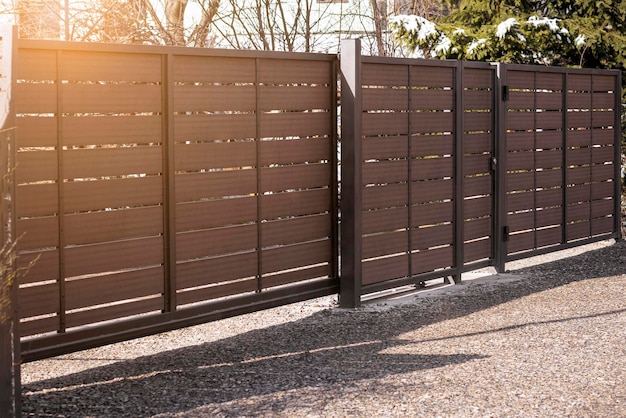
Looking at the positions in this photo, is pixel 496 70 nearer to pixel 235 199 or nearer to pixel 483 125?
pixel 483 125

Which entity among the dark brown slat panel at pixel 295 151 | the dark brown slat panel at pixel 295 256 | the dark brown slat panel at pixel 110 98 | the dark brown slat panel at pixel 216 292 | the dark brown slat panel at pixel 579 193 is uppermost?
the dark brown slat panel at pixel 110 98

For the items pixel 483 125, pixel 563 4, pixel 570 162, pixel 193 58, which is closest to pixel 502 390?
pixel 193 58

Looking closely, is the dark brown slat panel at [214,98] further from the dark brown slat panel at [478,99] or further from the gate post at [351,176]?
the dark brown slat panel at [478,99]

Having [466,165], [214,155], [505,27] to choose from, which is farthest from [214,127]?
[505,27]

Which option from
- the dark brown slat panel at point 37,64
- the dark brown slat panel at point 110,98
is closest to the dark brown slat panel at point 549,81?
the dark brown slat panel at point 110,98

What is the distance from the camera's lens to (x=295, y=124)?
7.86m

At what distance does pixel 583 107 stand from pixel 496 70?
80.2 inches

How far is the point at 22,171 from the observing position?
5.93 m

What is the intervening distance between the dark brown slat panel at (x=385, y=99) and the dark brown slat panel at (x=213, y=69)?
3.95 ft

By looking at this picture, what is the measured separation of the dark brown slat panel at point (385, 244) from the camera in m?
8.48

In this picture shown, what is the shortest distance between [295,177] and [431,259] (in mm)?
1868

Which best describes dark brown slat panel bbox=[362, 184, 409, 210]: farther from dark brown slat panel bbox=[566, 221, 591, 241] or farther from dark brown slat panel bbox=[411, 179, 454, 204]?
dark brown slat panel bbox=[566, 221, 591, 241]

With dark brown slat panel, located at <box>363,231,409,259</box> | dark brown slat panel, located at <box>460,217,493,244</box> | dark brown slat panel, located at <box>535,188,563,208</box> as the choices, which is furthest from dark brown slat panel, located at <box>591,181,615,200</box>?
dark brown slat panel, located at <box>363,231,409,259</box>

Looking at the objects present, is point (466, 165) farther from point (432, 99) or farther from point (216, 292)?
point (216, 292)
